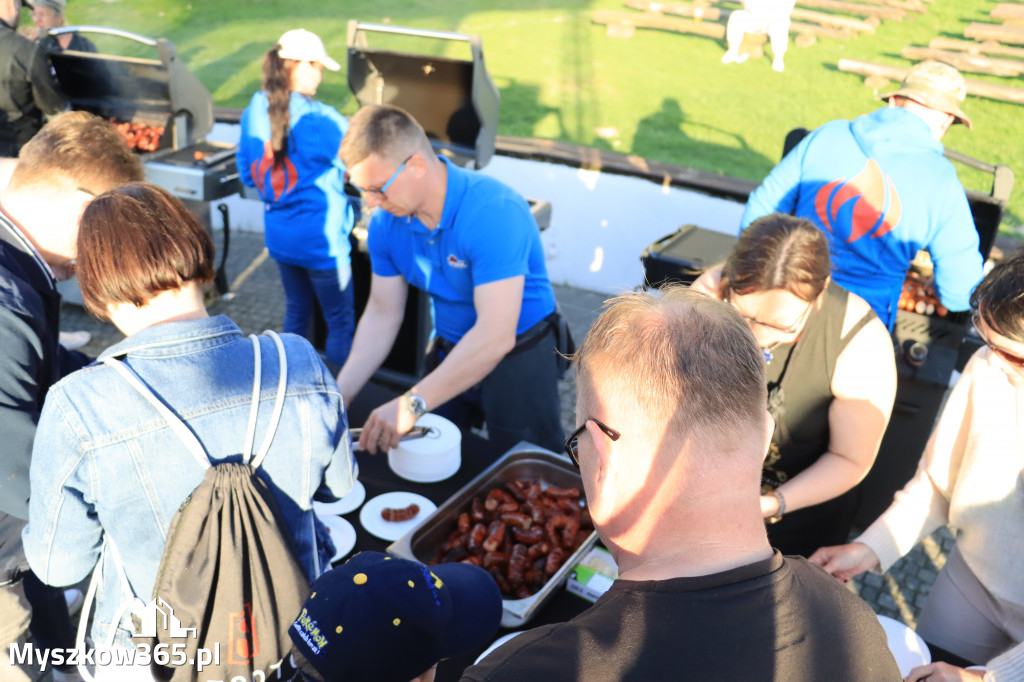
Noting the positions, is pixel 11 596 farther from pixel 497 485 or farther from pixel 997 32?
pixel 997 32

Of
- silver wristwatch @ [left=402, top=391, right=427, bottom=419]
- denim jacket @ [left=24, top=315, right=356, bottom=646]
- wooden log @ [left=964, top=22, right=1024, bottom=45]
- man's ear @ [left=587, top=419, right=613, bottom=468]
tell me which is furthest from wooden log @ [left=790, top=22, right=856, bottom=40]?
man's ear @ [left=587, top=419, right=613, bottom=468]

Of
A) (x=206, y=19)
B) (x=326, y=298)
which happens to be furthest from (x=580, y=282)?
(x=206, y=19)

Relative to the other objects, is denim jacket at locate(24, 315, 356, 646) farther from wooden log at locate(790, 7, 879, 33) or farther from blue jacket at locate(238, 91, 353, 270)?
wooden log at locate(790, 7, 879, 33)

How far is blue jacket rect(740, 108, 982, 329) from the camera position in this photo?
2867 millimetres

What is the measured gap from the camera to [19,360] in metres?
1.67

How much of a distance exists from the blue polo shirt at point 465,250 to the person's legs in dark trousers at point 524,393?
0.12 m

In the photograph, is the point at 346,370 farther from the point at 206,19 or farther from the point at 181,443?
the point at 206,19

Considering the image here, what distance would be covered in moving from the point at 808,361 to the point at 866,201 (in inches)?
47.0

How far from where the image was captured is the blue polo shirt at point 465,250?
2.51 meters

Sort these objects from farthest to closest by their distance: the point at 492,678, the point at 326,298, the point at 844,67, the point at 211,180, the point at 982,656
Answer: the point at 844,67 → the point at 211,180 → the point at 326,298 → the point at 982,656 → the point at 492,678

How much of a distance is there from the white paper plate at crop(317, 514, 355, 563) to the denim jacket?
0.39 m

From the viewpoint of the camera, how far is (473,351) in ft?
8.10

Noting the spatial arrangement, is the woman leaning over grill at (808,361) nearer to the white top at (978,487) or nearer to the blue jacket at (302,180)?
the white top at (978,487)

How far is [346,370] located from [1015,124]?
23.0 ft
